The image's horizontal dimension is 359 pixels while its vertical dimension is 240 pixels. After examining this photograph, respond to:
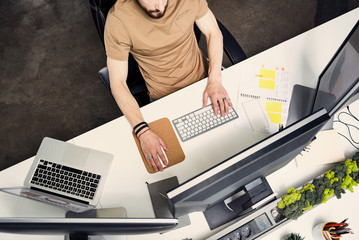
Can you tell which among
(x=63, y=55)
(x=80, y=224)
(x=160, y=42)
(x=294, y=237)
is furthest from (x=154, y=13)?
(x=63, y=55)

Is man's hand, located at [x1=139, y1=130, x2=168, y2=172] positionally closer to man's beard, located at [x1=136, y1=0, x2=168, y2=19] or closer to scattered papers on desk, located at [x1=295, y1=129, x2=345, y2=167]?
man's beard, located at [x1=136, y1=0, x2=168, y2=19]

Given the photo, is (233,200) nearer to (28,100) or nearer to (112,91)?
(112,91)

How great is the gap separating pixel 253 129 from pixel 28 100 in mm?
1790

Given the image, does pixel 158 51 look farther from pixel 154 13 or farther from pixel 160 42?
pixel 154 13

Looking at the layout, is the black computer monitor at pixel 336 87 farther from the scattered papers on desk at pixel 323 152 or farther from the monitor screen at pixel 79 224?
the monitor screen at pixel 79 224

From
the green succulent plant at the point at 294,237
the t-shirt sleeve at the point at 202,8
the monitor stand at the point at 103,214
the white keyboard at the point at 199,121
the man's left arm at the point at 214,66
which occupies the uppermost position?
the t-shirt sleeve at the point at 202,8

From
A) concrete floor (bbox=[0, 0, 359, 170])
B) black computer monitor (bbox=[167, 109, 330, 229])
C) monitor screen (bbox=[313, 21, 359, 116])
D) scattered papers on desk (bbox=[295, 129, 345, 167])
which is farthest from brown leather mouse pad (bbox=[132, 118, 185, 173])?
concrete floor (bbox=[0, 0, 359, 170])

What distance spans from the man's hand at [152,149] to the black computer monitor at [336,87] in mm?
663

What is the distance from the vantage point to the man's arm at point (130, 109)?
4.05 ft

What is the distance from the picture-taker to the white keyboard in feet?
4.28

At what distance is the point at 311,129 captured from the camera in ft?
2.69

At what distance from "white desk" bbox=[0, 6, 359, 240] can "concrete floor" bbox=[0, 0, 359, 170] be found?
2.76 ft

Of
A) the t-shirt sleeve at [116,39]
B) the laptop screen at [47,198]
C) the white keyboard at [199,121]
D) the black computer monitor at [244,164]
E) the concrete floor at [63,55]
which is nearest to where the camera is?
the black computer monitor at [244,164]

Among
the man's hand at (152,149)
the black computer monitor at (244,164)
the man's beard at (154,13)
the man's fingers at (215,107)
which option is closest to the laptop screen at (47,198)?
the man's hand at (152,149)
